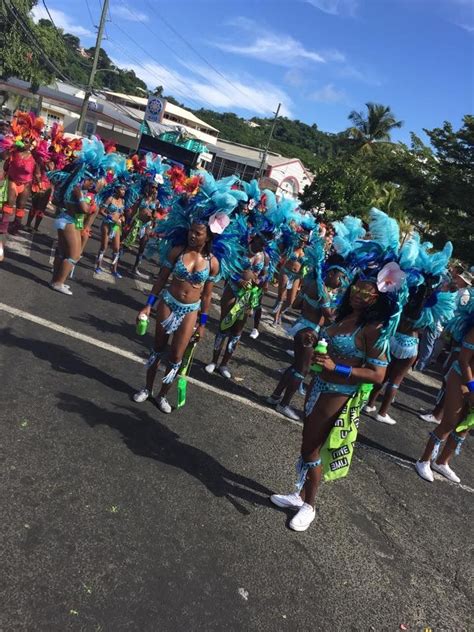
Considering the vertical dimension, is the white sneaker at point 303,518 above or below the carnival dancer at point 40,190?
below

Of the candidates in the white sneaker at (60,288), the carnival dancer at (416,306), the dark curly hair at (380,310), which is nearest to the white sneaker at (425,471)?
the carnival dancer at (416,306)

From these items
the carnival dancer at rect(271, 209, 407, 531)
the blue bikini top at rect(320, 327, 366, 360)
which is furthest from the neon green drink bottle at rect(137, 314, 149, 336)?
the blue bikini top at rect(320, 327, 366, 360)

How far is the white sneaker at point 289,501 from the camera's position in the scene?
403cm

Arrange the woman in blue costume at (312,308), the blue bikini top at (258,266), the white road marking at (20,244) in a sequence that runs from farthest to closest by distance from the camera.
A: the white road marking at (20,244), the blue bikini top at (258,266), the woman in blue costume at (312,308)

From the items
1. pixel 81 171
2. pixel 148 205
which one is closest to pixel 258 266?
pixel 81 171

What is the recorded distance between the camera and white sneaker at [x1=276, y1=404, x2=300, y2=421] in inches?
232

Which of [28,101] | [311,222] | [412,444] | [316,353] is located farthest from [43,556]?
[28,101]

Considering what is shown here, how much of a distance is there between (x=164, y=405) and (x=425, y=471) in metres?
2.88

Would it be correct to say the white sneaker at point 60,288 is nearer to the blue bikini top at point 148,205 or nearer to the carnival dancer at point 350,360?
the blue bikini top at point 148,205

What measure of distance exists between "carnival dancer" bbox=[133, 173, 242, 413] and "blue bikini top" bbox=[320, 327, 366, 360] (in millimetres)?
1551

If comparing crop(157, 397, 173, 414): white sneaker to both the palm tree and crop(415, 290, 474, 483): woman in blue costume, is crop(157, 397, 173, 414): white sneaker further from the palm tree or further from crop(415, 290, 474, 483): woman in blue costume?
the palm tree

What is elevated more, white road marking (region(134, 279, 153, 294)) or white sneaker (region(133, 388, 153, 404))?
white road marking (region(134, 279, 153, 294))

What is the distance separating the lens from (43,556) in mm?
2830

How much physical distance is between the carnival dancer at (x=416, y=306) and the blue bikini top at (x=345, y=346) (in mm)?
672
